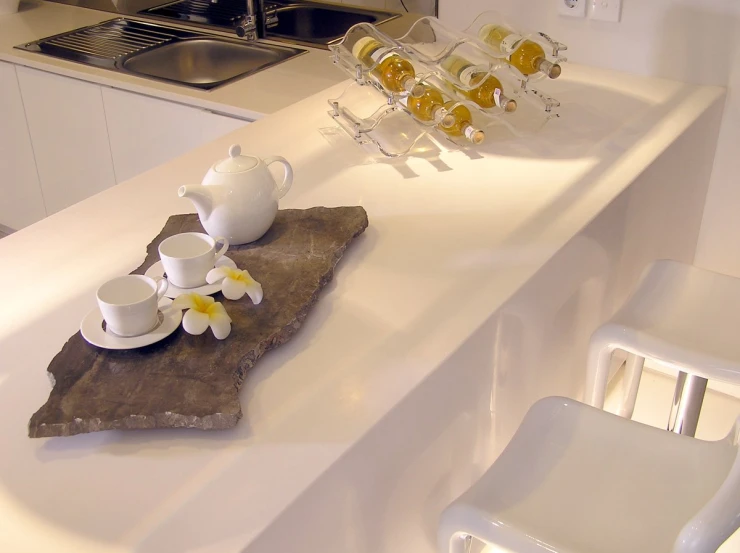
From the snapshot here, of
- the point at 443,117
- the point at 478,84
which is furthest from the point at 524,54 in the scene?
the point at 443,117

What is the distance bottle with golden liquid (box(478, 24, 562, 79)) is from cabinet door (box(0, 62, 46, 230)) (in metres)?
1.68

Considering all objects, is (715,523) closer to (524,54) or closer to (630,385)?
(630,385)

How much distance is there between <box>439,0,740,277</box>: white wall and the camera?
1888 mm

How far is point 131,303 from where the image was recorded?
101cm

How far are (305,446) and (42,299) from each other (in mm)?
501

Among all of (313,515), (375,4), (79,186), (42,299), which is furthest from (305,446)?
(375,4)

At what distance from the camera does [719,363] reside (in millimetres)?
1235

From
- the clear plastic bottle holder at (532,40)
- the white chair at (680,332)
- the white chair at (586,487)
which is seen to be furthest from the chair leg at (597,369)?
the clear plastic bottle holder at (532,40)

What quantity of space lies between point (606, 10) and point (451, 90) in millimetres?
558

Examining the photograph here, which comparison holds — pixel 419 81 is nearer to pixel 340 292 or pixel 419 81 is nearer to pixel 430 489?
pixel 340 292

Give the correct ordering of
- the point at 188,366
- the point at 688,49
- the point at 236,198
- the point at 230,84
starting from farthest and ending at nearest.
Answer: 1. the point at 230,84
2. the point at 688,49
3. the point at 236,198
4. the point at 188,366

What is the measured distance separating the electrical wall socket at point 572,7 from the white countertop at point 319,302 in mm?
220

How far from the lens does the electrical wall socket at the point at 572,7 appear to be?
2.02 m

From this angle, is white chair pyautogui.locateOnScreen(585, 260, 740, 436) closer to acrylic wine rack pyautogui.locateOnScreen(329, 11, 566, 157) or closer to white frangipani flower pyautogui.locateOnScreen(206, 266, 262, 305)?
acrylic wine rack pyautogui.locateOnScreen(329, 11, 566, 157)
